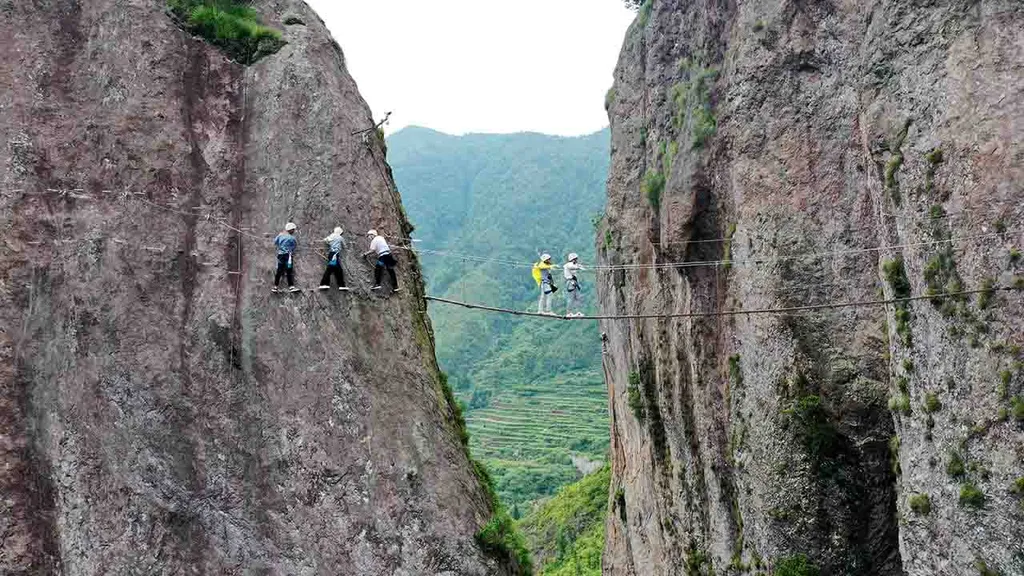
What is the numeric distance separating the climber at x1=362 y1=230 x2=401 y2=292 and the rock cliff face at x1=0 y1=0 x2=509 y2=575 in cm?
35

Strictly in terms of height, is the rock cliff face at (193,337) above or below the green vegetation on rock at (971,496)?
above

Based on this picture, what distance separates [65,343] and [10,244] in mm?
1986

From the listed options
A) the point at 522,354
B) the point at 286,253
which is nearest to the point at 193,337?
the point at 286,253

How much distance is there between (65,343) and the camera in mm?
13086

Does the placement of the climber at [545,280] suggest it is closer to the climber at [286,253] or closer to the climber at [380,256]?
the climber at [380,256]

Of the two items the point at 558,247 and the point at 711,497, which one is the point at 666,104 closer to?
the point at 711,497

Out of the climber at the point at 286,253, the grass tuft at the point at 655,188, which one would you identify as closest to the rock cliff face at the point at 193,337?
the climber at the point at 286,253

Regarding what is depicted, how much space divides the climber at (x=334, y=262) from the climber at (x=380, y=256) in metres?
0.55

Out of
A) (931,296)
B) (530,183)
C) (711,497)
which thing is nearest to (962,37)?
(931,296)

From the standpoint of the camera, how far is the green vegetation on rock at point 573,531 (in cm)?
4184

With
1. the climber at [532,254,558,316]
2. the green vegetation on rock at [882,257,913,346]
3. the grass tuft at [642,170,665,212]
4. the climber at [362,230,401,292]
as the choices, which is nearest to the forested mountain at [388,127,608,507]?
the grass tuft at [642,170,665,212]

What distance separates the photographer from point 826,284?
16.6 m

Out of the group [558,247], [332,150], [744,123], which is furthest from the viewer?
[558,247]

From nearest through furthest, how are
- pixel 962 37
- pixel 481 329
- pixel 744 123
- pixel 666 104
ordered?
1. pixel 962 37
2. pixel 744 123
3. pixel 666 104
4. pixel 481 329
